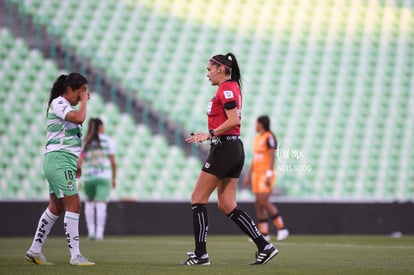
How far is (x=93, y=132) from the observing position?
1465 cm

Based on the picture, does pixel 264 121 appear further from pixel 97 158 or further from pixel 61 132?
pixel 61 132

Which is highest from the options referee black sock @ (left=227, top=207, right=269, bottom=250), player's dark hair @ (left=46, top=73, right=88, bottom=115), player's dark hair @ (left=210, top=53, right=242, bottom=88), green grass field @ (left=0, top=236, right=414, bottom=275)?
player's dark hair @ (left=210, top=53, right=242, bottom=88)

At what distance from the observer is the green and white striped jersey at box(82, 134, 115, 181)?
14.9m

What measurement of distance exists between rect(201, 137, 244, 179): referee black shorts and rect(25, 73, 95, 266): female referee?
4.30ft

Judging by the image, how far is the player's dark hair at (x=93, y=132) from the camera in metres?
14.6

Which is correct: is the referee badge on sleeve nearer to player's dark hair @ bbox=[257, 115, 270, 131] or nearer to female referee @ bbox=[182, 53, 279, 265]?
female referee @ bbox=[182, 53, 279, 265]

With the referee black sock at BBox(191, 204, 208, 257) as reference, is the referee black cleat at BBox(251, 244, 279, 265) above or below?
below

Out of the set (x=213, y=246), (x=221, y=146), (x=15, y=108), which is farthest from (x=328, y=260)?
(x=15, y=108)

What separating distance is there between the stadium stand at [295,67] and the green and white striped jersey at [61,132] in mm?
11196

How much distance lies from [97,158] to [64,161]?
658 centimetres

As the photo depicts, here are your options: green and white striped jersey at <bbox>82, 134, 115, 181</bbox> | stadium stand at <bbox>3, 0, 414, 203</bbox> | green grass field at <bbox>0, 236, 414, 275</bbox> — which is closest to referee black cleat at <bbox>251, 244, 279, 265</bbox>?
green grass field at <bbox>0, 236, 414, 275</bbox>

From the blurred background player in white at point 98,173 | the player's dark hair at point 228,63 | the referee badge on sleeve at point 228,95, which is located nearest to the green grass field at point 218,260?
the referee badge on sleeve at point 228,95

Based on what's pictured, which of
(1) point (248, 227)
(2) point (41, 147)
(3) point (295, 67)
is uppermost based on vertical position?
(3) point (295, 67)

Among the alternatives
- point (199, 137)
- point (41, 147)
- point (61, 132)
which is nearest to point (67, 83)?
point (61, 132)
